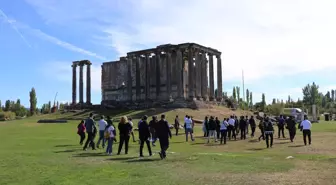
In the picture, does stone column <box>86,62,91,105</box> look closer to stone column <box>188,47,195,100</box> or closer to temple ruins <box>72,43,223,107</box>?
temple ruins <box>72,43,223,107</box>

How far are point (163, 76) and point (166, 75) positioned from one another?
505 centimetres

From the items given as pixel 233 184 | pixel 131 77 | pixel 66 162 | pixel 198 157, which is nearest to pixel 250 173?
pixel 233 184

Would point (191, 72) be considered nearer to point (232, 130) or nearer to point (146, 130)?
point (232, 130)

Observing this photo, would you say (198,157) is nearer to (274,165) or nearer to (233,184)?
(274,165)

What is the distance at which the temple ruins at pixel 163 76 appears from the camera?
239 feet

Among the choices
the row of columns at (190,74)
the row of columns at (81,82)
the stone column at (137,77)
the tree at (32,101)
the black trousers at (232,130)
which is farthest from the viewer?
the tree at (32,101)

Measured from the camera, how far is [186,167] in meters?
15.6

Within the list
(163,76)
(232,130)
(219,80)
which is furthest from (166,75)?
(232,130)

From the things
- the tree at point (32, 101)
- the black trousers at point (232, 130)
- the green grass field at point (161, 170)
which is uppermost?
the tree at point (32, 101)

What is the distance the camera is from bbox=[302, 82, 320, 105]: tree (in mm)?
122338

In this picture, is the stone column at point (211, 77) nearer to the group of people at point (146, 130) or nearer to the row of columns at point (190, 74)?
the row of columns at point (190, 74)

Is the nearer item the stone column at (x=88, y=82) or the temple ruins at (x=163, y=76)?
the temple ruins at (x=163, y=76)

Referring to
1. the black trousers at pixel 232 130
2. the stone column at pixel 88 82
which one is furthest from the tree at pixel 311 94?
the black trousers at pixel 232 130

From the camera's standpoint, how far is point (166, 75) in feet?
257
